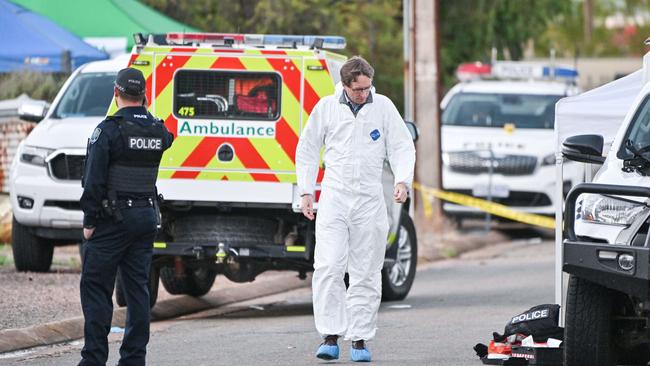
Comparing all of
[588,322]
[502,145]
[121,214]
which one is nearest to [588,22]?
[502,145]

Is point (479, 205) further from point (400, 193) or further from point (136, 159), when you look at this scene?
point (136, 159)

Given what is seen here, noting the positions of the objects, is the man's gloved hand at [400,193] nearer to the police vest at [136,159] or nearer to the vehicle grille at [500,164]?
the police vest at [136,159]

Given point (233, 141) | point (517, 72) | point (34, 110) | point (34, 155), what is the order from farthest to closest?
point (517, 72) < point (34, 110) < point (34, 155) < point (233, 141)

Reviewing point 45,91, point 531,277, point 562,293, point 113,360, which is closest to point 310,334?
point 113,360

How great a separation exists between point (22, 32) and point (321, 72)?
8.67 metres

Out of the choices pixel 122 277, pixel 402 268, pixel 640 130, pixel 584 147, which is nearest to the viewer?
pixel 122 277

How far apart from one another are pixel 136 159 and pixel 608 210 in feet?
8.11

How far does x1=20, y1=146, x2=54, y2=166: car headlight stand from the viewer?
14.6 meters

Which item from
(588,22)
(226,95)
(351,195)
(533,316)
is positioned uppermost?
(588,22)

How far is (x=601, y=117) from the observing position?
33.6ft

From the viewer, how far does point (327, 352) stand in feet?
31.6

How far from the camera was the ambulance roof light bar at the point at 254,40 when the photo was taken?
40.3 feet

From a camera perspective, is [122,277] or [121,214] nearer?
[121,214]

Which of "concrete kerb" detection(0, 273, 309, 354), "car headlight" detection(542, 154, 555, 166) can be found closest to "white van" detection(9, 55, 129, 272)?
"concrete kerb" detection(0, 273, 309, 354)
